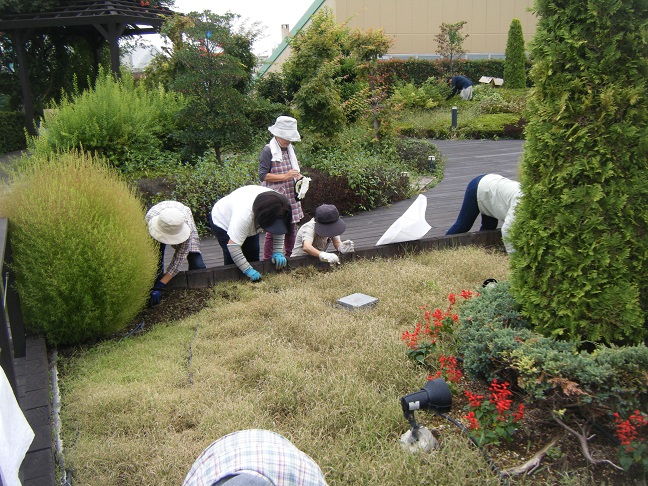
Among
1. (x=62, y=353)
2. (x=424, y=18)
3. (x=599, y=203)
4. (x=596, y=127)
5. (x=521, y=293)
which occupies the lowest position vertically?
(x=62, y=353)

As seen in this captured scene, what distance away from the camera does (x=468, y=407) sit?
9.82 feet

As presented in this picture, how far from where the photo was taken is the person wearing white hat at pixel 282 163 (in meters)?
5.93

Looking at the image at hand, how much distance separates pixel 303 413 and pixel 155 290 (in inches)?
97.1

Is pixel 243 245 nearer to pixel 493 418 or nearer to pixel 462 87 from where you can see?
pixel 493 418

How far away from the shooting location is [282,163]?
613cm

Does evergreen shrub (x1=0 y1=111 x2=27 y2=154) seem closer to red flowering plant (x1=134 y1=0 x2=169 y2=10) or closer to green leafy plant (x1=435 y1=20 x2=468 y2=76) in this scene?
red flowering plant (x1=134 y1=0 x2=169 y2=10)

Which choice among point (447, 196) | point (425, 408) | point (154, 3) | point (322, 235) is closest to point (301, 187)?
point (322, 235)

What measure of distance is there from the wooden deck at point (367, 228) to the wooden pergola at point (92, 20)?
24.3ft

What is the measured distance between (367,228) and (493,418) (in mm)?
5132

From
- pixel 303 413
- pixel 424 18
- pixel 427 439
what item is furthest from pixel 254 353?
pixel 424 18

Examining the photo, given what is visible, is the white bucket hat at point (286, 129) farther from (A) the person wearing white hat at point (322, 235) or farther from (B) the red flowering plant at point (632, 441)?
(B) the red flowering plant at point (632, 441)

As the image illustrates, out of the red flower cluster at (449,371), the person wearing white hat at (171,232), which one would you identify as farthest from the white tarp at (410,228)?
the red flower cluster at (449,371)

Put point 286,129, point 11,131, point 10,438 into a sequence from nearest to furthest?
1. point 10,438
2. point 286,129
3. point 11,131

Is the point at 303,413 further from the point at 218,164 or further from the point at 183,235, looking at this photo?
the point at 218,164
